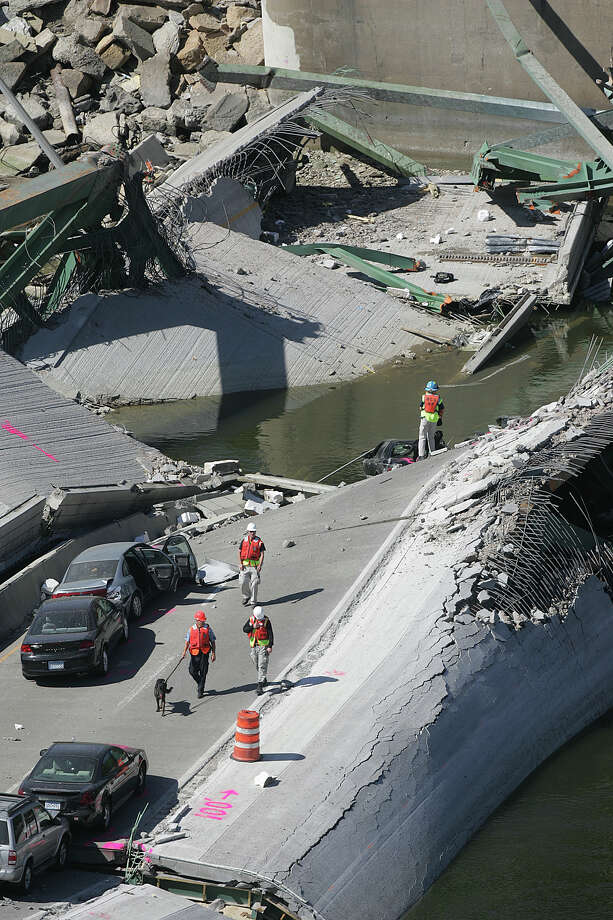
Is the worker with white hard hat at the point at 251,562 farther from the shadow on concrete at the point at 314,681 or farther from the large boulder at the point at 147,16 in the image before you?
the large boulder at the point at 147,16

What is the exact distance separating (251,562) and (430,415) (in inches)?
379

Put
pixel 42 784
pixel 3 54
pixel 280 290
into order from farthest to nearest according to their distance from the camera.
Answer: pixel 3 54, pixel 280 290, pixel 42 784

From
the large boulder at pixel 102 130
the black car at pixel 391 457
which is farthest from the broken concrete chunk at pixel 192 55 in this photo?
the black car at pixel 391 457

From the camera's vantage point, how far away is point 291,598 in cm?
2498

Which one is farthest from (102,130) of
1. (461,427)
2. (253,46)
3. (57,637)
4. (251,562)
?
(57,637)

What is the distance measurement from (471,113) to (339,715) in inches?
1974

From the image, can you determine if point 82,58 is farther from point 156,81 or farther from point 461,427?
point 461,427

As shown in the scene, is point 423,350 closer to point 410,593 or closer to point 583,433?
point 583,433

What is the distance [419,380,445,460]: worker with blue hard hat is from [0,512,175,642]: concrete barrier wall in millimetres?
7367

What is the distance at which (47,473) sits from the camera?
31094 millimetres

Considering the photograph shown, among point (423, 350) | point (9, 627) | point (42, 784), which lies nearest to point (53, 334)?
point (423, 350)

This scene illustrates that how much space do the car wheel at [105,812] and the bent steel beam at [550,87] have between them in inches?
1556

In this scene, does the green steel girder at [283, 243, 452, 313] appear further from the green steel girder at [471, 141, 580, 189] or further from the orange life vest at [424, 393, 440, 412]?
the orange life vest at [424, 393, 440, 412]

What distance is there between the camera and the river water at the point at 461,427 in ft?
64.7
